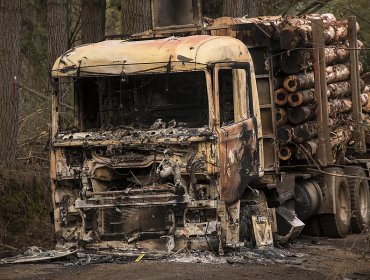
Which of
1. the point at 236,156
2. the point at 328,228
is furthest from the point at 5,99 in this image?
the point at 328,228

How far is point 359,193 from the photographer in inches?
703

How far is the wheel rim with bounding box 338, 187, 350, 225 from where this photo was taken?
1714 centimetres

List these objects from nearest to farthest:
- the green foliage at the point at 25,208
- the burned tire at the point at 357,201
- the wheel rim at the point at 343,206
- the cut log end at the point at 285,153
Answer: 1. the green foliage at the point at 25,208
2. the cut log end at the point at 285,153
3. the wheel rim at the point at 343,206
4. the burned tire at the point at 357,201

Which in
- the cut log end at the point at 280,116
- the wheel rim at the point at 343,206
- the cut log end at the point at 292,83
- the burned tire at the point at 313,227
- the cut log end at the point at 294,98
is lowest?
the burned tire at the point at 313,227

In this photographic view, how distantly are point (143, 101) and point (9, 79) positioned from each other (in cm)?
358

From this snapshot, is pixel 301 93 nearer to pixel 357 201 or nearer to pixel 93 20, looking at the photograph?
pixel 357 201

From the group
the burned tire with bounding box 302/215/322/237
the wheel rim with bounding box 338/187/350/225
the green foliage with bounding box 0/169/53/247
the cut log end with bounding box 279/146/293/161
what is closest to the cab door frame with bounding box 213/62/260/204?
the cut log end with bounding box 279/146/293/161

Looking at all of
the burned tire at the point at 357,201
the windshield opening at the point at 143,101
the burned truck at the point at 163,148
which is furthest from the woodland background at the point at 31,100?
the burned tire at the point at 357,201

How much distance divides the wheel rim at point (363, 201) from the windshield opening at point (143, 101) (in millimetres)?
5785

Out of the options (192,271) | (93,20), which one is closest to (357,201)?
(192,271)

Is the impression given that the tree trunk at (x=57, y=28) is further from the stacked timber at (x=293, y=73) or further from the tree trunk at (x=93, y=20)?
the stacked timber at (x=293, y=73)

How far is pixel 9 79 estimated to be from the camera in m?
16.2

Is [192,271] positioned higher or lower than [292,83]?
lower

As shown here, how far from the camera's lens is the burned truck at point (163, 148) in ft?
41.3
